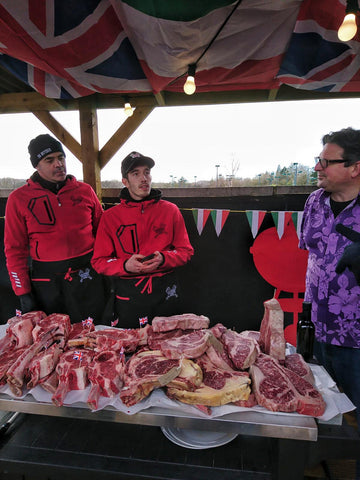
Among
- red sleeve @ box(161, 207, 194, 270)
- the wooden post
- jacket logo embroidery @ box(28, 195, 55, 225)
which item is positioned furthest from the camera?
the wooden post

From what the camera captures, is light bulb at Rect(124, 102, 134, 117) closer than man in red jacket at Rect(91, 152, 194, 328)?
No

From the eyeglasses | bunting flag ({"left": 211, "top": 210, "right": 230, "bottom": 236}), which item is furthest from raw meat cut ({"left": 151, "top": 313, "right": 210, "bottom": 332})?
bunting flag ({"left": 211, "top": 210, "right": 230, "bottom": 236})

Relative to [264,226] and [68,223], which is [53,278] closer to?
[68,223]

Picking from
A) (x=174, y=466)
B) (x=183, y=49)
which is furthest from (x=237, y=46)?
(x=174, y=466)

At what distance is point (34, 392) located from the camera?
1397 millimetres

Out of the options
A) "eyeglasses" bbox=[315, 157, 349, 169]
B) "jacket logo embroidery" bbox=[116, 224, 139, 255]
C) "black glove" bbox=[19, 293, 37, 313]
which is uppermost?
"eyeglasses" bbox=[315, 157, 349, 169]

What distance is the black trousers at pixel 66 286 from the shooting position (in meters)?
2.95

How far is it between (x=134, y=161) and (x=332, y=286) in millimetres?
2048

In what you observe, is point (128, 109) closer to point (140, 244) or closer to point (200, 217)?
point (200, 217)

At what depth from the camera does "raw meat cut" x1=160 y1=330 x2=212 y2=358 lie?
1.50 metres

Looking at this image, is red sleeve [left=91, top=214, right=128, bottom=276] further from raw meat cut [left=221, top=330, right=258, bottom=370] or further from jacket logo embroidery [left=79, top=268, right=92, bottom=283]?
raw meat cut [left=221, top=330, right=258, bottom=370]

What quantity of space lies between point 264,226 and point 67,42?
3.15 m

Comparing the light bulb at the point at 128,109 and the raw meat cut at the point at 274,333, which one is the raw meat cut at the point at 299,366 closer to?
the raw meat cut at the point at 274,333

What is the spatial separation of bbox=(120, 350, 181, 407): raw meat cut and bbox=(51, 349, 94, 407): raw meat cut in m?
0.23
